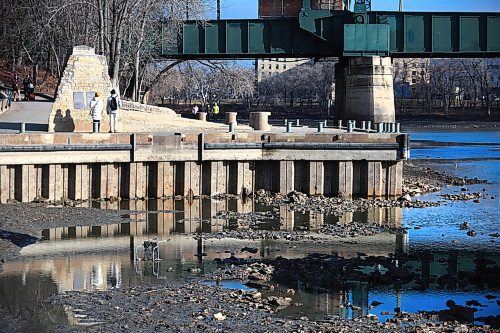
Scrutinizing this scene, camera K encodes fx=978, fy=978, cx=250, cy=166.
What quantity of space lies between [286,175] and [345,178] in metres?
2.33

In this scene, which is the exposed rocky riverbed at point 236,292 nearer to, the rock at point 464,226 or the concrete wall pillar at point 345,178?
the rock at point 464,226

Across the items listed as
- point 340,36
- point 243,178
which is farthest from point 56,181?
point 340,36

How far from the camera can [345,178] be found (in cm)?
3856

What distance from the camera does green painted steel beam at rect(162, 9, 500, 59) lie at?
224 ft

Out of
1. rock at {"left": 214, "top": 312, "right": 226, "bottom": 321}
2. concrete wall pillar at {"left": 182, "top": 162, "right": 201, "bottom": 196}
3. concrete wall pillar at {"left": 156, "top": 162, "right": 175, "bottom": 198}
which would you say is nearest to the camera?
rock at {"left": 214, "top": 312, "right": 226, "bottom": 321}

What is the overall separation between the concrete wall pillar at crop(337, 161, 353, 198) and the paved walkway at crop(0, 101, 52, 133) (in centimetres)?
1237

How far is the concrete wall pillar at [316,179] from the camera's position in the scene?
3844 centimetres

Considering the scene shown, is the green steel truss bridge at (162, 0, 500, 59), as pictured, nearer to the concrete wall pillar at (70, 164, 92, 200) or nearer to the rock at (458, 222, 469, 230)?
the concrete wall pillar at (70, 164, 92, 200)

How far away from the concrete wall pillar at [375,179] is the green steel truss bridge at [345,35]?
1216 inches

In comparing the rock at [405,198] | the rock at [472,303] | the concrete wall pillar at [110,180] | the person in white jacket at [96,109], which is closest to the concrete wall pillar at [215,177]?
the concrete wall pillar at [110,180]

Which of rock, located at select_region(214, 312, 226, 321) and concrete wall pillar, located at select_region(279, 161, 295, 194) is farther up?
concrete wall pillar, located at select_region(279, 161, 295, 194)

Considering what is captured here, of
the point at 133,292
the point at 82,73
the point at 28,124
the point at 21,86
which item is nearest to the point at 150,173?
the point at 82,73

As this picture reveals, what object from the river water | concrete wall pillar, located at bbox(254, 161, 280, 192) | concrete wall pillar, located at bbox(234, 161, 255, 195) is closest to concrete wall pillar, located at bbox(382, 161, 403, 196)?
the river water

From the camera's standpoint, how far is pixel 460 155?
6856 centimetres
